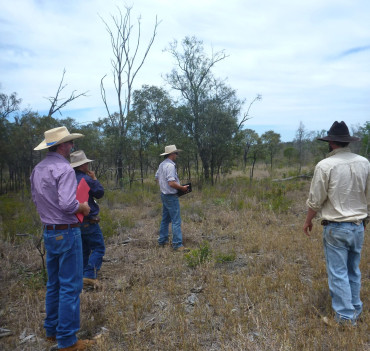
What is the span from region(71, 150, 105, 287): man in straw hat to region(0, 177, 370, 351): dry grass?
0.97 feet

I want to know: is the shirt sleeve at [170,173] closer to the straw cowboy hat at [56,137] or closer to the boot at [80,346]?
the straw cowboy hat at [56,137]

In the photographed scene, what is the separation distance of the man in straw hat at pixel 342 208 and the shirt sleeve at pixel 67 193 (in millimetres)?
2360

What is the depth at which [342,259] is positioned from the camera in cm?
314

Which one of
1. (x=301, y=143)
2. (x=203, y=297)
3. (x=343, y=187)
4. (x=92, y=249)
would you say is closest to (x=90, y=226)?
(x=92, y=249)

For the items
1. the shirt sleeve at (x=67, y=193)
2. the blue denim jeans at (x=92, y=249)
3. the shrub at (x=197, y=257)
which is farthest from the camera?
the shrub at (x=197, y=257)

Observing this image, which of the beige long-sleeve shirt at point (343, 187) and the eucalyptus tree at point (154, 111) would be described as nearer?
the beige long-sleeve shirt at point (343, 187)

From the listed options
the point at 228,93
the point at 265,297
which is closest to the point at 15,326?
the point at 265,297

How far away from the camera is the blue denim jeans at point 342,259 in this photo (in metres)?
3.11

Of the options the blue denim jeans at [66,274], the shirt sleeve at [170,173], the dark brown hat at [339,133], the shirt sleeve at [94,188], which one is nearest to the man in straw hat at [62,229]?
the blue denim jeans at [66,274]

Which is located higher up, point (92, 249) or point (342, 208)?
point (342, 208)

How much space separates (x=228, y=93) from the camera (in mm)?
18172

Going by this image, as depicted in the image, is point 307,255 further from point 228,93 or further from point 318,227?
point 228,93

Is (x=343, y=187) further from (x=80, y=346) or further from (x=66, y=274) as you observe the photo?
(x=80, y=346)

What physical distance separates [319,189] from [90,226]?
9.83 feet
